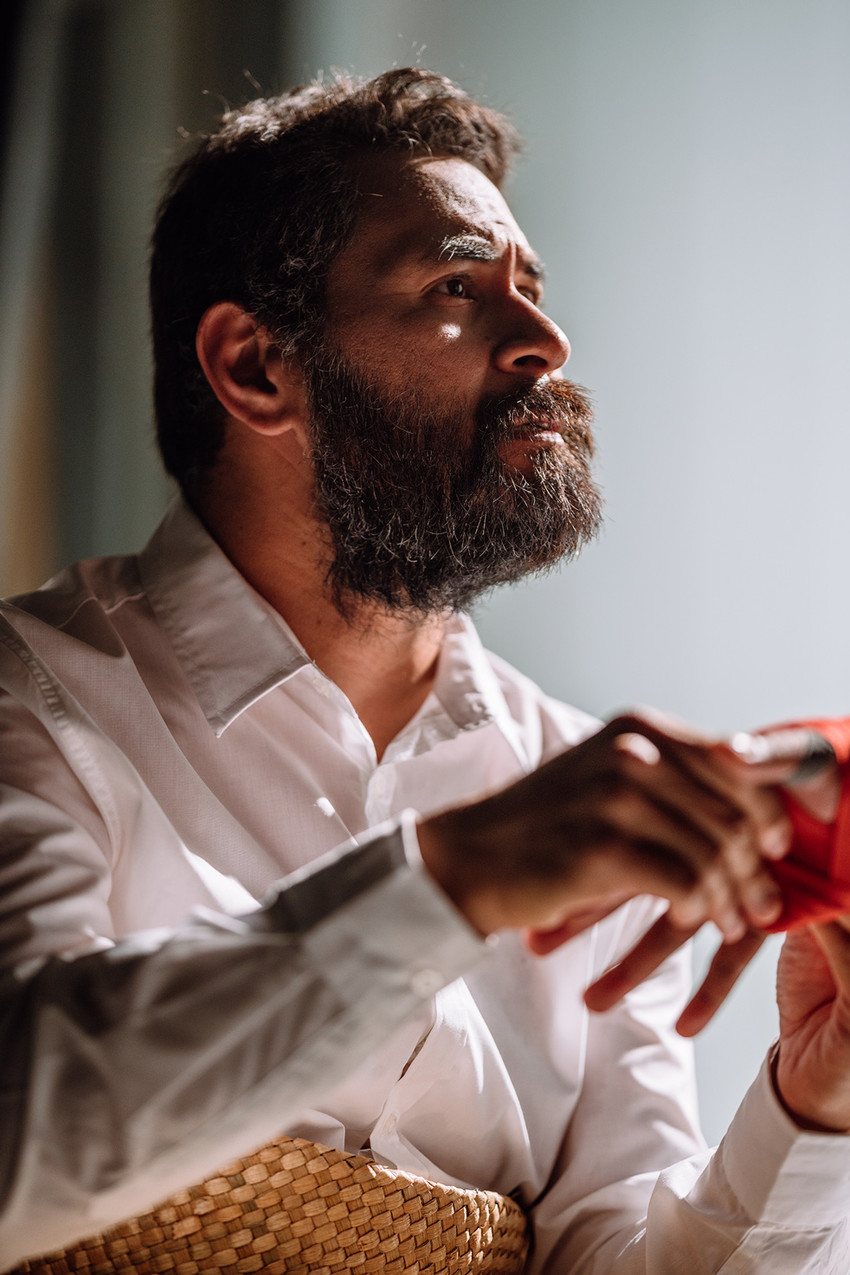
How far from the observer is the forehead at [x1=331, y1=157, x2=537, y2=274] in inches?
49.9

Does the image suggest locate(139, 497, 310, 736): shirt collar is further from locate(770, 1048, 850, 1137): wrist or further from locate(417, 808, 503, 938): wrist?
locate(770, 1048, 850, 1137): wrist

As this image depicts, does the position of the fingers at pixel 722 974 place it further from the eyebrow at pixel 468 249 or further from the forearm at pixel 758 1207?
the eyebrow at pixel 468 249

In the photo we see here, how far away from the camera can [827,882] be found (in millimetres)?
703

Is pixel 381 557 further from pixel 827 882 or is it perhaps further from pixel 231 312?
pixel 827 882

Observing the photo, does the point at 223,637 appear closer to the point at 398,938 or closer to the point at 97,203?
the point at 398,938

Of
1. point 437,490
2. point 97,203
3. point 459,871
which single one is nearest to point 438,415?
point 437,490

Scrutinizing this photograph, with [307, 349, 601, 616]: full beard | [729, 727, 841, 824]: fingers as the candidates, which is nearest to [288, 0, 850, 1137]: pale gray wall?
[307, 349, 601, 616]: full beard

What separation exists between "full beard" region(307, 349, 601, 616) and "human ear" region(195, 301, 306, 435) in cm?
5

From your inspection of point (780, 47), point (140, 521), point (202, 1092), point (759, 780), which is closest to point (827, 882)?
point (759, 780)

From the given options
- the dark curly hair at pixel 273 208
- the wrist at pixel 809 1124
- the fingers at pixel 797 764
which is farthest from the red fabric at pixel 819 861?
the dark curly hair at pixel 273 208

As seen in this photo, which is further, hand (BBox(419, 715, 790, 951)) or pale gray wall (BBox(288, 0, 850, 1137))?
pale gray wall (BBox(288, 0, 850, 1137))

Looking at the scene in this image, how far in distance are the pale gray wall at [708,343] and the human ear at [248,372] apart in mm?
479

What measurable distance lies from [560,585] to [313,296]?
57 cm

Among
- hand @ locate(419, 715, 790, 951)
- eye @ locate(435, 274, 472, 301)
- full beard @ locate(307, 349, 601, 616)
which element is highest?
eye @ locate(435, 274, 472, 301)
